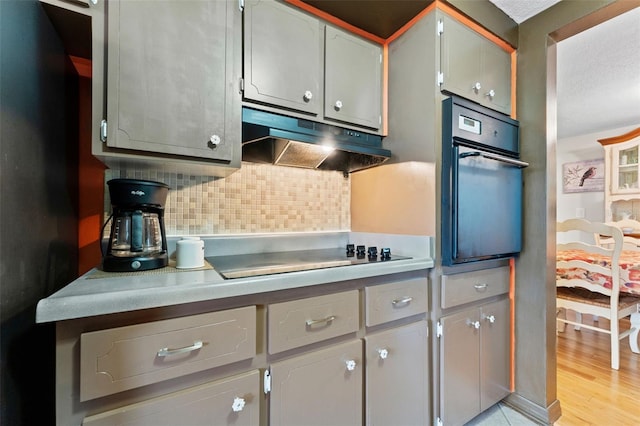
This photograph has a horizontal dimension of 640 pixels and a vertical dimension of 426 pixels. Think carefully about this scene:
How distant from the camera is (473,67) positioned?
147 centimetres

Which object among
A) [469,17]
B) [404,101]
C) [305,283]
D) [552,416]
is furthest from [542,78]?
[552,416]

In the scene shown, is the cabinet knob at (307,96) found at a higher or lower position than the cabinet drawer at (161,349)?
higher

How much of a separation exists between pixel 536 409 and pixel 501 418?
0.20 m

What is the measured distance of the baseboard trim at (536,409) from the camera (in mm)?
1506

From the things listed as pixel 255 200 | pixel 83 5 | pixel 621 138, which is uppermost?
pixel 621 138

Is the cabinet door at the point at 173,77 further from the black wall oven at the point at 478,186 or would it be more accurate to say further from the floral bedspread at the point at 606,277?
the floral bedspread at the point at 606,277

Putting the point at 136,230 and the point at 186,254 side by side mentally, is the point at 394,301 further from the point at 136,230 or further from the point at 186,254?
the point at 136,230

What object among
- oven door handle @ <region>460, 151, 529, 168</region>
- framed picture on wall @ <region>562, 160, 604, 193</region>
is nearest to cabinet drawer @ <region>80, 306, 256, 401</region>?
oven door handle @ <region>460, 151, 529, 168</region>

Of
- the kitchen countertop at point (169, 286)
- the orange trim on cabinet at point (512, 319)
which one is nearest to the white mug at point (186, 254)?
the kitchen countertop at point (169, 286)

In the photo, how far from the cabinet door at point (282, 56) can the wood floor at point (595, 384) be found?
2.29 meters

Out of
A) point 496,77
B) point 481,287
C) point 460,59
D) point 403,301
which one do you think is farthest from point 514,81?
point 403,301

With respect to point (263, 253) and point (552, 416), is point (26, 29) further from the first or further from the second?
point (552, 416)

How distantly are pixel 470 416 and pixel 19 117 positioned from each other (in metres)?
2.22

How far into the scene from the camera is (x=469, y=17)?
4.70 feet
